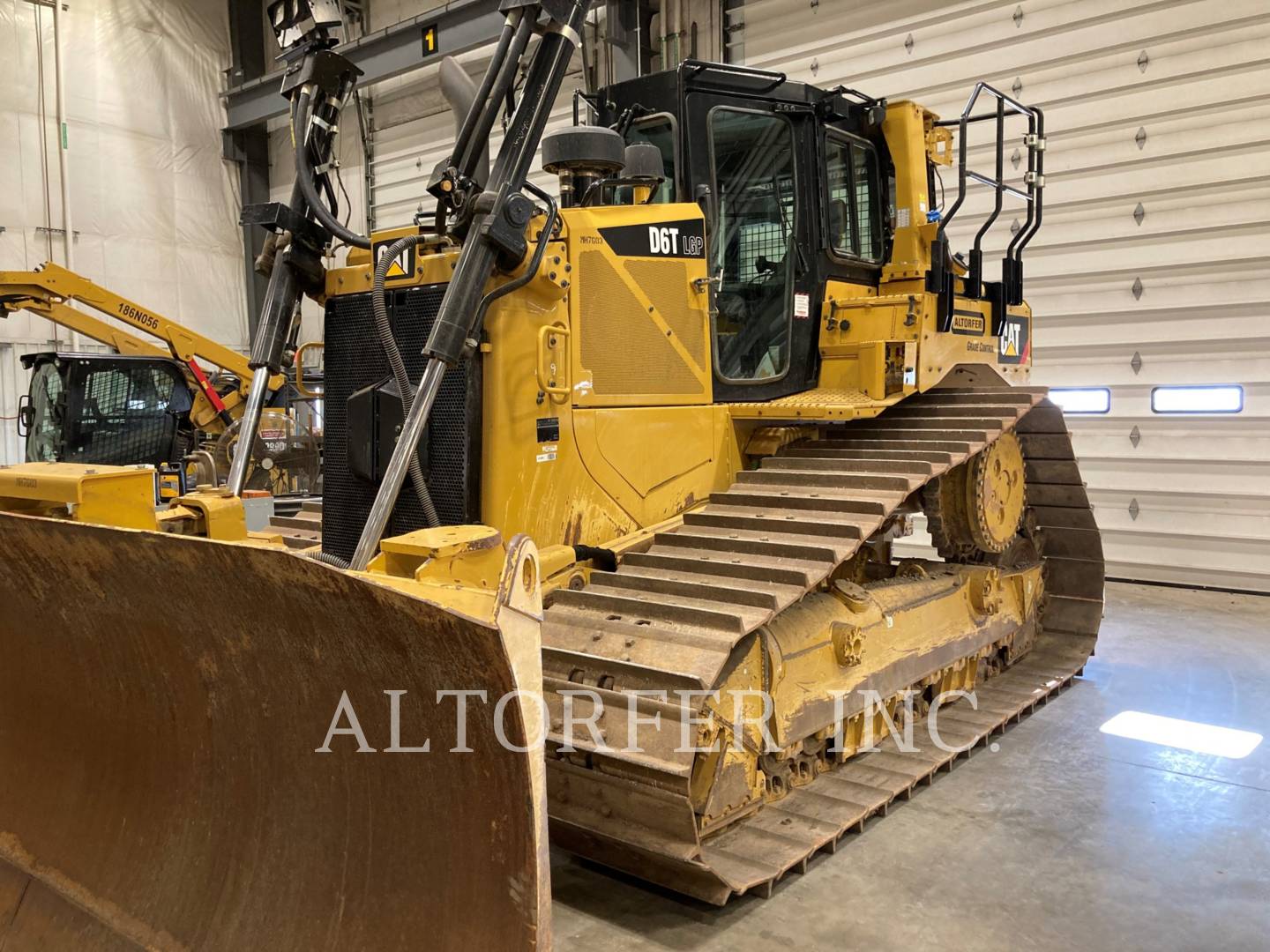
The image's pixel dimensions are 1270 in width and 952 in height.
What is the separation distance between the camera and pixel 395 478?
331 cm

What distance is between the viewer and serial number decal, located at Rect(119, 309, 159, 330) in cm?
1114

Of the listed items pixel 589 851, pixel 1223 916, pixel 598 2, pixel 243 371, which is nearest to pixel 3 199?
pixel 243 371

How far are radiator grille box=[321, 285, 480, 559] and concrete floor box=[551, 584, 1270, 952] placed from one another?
1385 millimetres

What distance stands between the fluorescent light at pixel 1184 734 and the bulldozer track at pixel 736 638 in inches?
17.6

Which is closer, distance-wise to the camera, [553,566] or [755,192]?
[553,566]

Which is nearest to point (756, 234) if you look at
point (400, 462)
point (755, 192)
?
point (755, 192)

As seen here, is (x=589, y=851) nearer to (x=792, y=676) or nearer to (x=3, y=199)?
(x=792, y=676)

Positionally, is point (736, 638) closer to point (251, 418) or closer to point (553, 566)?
point (553, 566)

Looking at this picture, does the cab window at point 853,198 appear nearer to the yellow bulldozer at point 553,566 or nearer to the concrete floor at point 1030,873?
the yellow bulldozer at point 553,566

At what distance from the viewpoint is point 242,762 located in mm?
2826

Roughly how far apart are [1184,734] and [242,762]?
4258 millimetres

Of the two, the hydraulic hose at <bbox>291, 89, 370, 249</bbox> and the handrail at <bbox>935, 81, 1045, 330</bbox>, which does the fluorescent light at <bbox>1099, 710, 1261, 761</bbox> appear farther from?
the hydraulic hose at <bbox>291, 89, 370, 249</bbox>

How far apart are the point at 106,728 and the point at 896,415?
3699 mm

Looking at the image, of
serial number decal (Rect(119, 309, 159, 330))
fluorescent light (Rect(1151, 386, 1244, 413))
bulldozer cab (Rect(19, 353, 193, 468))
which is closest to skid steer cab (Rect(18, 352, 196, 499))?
bulldozer cab (Rect(19, 353, 193, 468))
